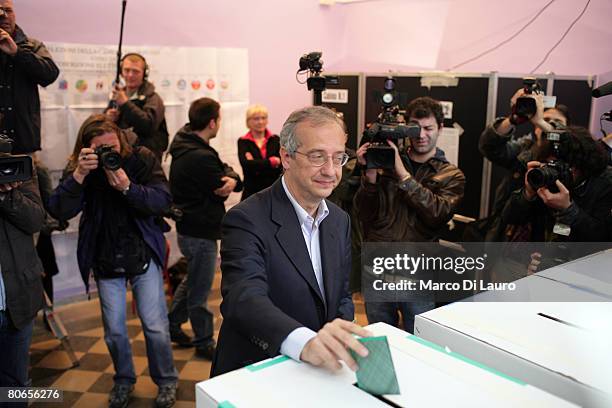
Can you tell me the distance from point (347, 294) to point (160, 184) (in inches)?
54.5

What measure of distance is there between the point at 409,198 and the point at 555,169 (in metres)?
0.61

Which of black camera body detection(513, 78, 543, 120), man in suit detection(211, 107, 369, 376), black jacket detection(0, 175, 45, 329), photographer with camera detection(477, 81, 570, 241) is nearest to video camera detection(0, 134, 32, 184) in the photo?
black jacket detection(0, 175, 45, 329)

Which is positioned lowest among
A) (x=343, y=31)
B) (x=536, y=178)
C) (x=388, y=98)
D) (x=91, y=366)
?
(x=91, y=366)

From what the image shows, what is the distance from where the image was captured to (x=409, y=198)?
2.52 meters

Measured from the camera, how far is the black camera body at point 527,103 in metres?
2.84

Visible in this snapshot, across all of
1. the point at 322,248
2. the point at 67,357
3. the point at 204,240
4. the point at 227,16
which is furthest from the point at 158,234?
the point at 227,16

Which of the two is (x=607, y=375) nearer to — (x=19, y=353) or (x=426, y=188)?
(x=426, y=188)

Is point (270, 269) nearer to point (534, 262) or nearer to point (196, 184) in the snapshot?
point (534, 262)

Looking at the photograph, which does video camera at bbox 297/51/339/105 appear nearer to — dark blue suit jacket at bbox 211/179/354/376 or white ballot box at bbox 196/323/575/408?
dark blue suit jacket at bbox 211/179/354/376

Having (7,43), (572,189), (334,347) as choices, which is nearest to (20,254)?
(7,43)

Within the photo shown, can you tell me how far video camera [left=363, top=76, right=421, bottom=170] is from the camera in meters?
2.53

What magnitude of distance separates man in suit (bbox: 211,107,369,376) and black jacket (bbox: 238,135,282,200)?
2.44 m

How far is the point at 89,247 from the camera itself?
266 centimetres

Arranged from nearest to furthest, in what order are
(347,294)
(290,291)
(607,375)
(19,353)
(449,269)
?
1. (607,375)
2. (290,291)
3. (347,294)
4. (19,353)
5. (449,269)
